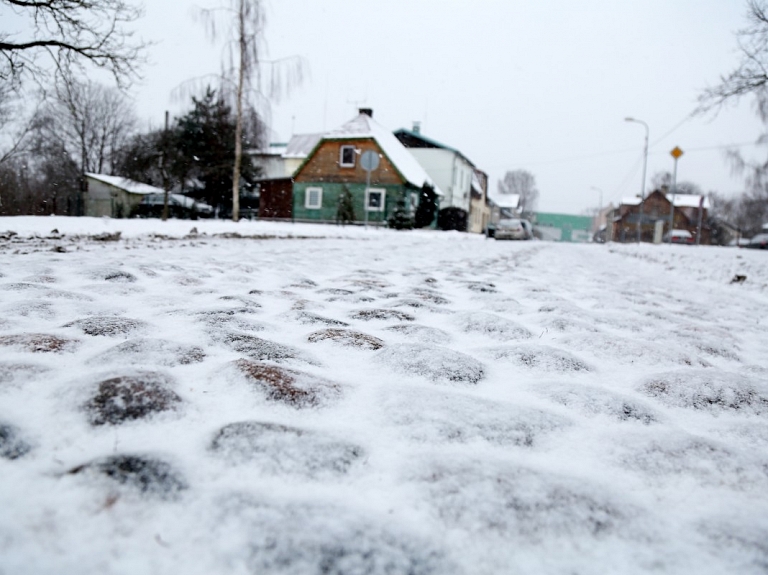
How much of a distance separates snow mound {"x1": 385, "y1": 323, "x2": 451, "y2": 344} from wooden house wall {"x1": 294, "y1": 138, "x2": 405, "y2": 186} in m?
21.6

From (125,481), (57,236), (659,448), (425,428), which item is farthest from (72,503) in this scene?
(57,236)

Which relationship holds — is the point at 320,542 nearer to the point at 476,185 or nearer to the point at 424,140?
the point at 424,140

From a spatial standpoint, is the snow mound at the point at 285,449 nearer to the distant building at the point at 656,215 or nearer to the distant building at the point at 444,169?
the distant building at the point at 444,169

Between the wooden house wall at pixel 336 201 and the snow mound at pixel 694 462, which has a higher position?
the wooden house wall at pixel 336 201

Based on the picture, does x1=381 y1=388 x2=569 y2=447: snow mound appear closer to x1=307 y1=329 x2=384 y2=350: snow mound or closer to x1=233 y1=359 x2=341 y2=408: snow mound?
x1=233 y1=359 x2=341 y2=408: snow mound

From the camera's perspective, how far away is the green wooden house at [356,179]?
77.0 ft

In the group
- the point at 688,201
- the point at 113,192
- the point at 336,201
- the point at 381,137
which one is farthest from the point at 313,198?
the point at 688,201

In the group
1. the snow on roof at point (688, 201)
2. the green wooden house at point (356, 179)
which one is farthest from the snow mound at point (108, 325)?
the snow on roof at point (688, 201)

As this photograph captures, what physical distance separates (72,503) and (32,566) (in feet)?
0.42

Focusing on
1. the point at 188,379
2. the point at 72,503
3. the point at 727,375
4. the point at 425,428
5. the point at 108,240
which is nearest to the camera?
the point at 72,503

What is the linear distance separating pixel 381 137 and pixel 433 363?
24.2 m

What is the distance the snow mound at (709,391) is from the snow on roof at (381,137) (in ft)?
72.5

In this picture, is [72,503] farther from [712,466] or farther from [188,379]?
[712,466]

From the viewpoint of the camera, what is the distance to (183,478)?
2.84ft
